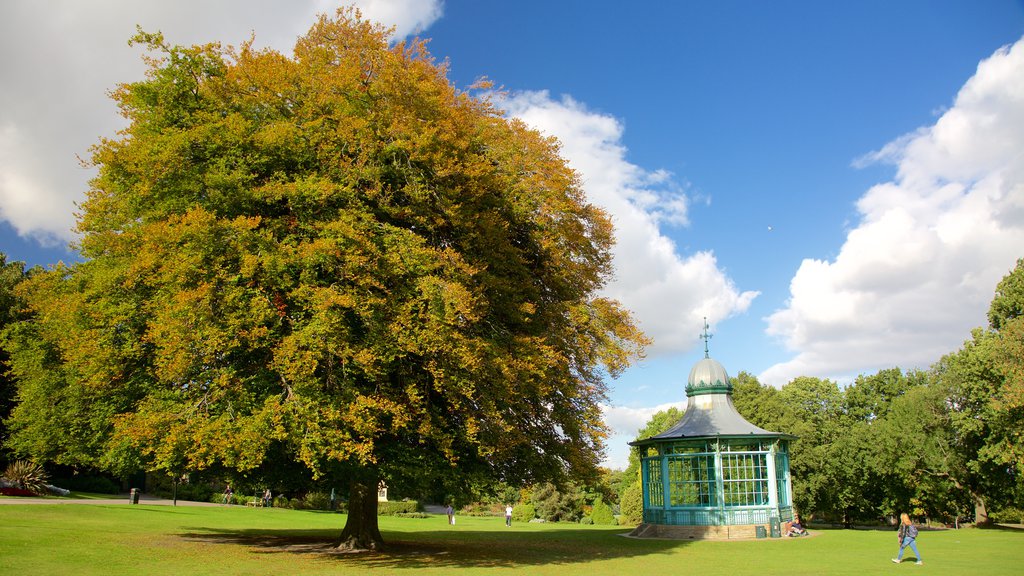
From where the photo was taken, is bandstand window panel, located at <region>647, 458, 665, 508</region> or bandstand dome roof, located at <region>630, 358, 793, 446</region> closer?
bandstand dome roof, located at <region>630, 358, 793, 446</region>

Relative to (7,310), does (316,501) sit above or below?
below

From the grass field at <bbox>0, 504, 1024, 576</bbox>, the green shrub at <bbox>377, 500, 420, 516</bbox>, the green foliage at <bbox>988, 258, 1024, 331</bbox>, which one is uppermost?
the green foliage at <bbox>988, 258, 1024, 331</bbox>

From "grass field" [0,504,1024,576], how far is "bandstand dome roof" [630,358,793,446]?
480cm

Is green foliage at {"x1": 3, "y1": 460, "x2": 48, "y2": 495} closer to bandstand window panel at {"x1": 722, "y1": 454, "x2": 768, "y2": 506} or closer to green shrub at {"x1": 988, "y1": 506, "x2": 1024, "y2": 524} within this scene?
bandstand window panel at {"x1": 722, "y1": 454, "x2": 768, "y2": 506}

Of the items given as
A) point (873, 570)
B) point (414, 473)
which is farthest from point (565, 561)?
point (873, 570)

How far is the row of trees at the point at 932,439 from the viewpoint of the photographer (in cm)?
3175

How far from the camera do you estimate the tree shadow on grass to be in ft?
56.4

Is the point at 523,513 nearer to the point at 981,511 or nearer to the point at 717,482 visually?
the point at 717,482

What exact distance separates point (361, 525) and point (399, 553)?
1401 mm

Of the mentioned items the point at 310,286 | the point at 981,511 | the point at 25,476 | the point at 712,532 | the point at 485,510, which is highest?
the point at 310,286

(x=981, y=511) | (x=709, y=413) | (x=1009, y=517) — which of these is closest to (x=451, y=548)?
(x=709, y=413)

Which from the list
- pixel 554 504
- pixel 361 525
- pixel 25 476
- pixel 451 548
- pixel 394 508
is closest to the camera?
pixel 361 525

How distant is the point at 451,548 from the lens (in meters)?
21.5

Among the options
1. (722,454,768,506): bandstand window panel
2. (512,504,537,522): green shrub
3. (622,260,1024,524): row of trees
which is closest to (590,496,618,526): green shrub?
(622,260,1024,524): row of trees
